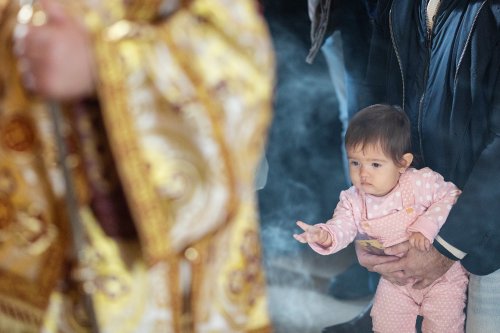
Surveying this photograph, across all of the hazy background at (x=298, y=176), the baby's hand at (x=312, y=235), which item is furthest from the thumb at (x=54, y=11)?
the baby's hand at (x=312, y=235)

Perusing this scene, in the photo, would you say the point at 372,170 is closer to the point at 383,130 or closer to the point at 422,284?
the point at 383,130

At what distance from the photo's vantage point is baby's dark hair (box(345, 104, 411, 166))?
1688 millimetres

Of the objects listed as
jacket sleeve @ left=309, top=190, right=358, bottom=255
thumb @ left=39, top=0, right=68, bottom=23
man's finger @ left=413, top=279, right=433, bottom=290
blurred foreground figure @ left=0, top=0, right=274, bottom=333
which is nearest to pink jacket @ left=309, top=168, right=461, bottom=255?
jacket sleeve @ left=309, top=190, right=358, bottom=255

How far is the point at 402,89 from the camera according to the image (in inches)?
67.8

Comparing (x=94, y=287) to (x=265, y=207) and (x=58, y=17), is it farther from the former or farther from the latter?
(x=265, y=207)

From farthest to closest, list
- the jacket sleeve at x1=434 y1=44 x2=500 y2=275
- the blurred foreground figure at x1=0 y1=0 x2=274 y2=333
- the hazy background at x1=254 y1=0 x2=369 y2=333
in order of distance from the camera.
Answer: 1. the jacket sleeve at x1=434 y1=44 x2=500 y2=275
2. the hazy background at x1=254 y1=0 x2=369 y2=333
3. the blurred foreground figure at x1=0 y1=0 x2=274 y2=333

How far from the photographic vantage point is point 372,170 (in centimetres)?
170

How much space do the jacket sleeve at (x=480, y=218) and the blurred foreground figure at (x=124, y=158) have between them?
73 cm

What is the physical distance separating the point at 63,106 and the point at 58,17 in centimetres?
14

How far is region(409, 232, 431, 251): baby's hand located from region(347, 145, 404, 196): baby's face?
0.13 metres

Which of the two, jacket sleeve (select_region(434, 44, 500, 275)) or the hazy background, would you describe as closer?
the hazy background

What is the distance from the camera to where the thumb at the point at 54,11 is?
1097 mm

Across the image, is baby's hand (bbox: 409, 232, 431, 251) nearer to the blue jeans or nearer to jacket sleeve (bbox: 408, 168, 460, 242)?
jacket sleeve (bbox: 408, 168, 460, 242)

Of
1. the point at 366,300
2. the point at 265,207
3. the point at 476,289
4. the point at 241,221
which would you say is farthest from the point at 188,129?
the point at 476,289
